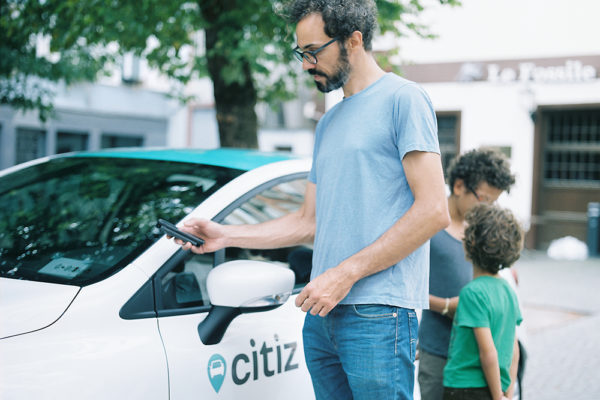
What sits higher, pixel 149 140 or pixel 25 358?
pixel 149 140

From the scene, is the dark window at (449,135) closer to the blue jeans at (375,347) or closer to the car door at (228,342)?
the car door at (228,342)

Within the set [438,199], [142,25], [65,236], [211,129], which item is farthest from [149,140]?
[438,199]

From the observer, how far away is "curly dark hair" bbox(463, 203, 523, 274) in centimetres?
233

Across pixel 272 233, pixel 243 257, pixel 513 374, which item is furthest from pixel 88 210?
pixel 513 374

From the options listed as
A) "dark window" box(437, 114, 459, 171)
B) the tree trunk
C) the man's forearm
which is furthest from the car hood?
"dark window" box(437, 114, 459, 171)

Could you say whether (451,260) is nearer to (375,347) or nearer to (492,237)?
(492,237)

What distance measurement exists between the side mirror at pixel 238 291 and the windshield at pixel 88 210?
0.34m

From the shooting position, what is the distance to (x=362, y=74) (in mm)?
1931

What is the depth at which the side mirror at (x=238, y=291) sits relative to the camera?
1899mm

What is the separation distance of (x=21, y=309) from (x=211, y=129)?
1619 centimetres

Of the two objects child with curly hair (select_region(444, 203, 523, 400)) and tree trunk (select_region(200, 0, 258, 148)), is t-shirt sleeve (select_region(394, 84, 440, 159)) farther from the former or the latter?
tree trunk (select_region(200, 0, 258, 148))

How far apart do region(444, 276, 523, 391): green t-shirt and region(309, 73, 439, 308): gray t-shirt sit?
1.58ft

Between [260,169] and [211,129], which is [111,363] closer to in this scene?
[260,169]

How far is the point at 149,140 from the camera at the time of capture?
53.6ft
